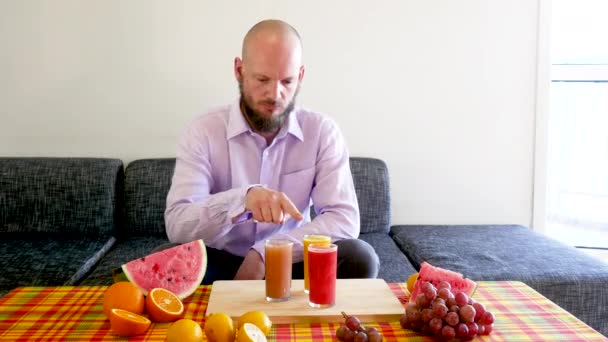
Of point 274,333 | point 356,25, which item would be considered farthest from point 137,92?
point 274,333

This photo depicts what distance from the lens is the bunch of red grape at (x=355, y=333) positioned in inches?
46.4

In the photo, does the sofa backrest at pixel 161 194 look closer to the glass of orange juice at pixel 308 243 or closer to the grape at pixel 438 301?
the glass of orange juice at pixel 308 243

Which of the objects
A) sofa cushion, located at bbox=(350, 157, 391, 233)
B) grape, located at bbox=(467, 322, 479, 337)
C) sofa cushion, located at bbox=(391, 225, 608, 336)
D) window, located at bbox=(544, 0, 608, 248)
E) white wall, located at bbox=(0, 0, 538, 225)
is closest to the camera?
grape, located at bbox=(467, 322, 479, 337)

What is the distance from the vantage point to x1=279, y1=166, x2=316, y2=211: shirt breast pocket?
7.03 feet

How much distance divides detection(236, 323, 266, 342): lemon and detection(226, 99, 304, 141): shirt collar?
41.1 inches

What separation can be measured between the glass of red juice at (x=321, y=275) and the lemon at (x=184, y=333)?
1.09 feet

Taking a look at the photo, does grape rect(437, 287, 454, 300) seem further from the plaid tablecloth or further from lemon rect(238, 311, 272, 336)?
lemon rect(238, 311, 272, 336)

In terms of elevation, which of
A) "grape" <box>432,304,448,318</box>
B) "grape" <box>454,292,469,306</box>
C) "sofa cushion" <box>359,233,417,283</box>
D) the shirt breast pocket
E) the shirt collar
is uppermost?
the shirt collar

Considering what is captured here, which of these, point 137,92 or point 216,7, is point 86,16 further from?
point 216,7

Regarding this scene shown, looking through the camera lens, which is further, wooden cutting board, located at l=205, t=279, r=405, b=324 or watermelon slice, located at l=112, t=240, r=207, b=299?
watermelon slice, located at l=112, t=240, r=207, b=299

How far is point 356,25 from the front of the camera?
3061 millimetres

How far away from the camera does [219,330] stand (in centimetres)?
119

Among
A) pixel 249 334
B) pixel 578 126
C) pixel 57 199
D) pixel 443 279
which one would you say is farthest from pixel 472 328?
pixel 578 126

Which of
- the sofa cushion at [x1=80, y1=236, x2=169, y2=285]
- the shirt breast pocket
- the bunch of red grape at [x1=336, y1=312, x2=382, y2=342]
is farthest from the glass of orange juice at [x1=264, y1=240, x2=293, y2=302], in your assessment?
the sofa cushion at [x1=80, y1=236, x2=169, y2=285]
